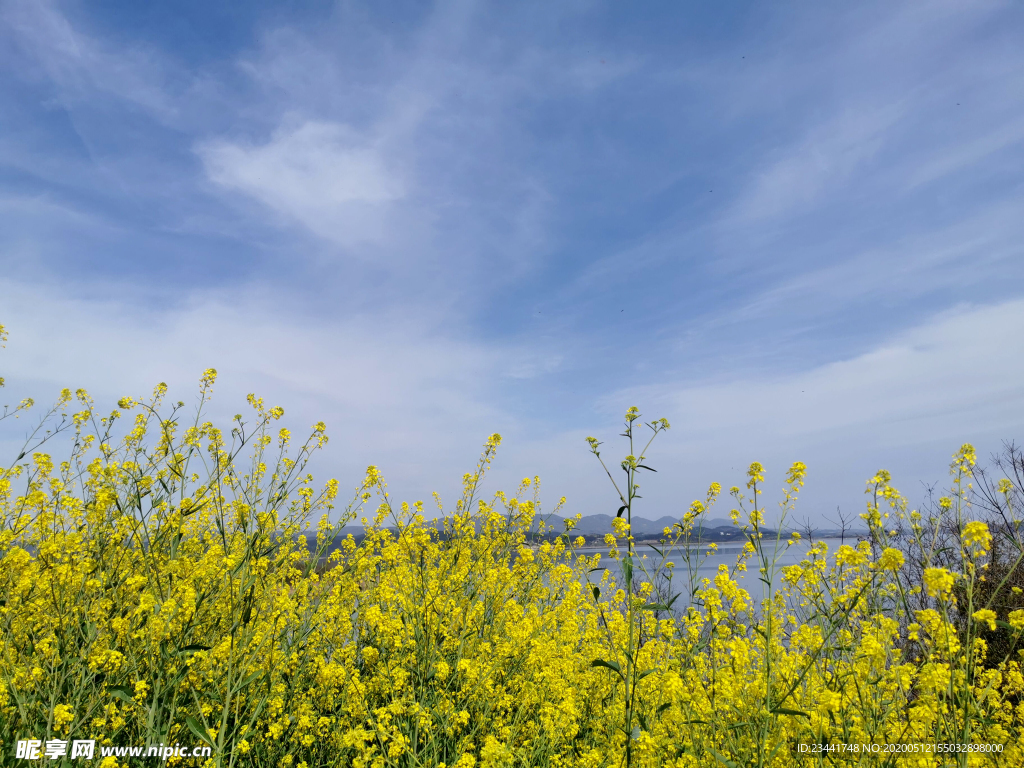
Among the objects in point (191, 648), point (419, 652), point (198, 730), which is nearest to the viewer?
point (198, 730)

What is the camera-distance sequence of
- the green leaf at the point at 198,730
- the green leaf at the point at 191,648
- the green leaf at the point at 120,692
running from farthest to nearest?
the green leaf at the point at 191,648 < the green leaf at the point at 120,692 < the green leaf at the point at 198,730

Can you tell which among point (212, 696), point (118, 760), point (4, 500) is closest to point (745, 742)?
point (212, 696)

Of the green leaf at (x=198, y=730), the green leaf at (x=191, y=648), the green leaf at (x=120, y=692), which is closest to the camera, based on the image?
the green leaf at (x=198, y=730)

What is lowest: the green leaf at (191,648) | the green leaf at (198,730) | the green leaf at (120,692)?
the green leaf at (198,730)

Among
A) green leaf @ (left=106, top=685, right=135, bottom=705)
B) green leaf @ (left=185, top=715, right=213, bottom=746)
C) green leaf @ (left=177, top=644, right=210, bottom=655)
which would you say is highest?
green leaf @ (left=177, top=644, right=210, bottom=655)

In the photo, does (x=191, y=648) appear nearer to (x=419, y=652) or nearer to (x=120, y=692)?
(x=120, y=692)

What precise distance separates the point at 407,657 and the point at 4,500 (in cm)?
307

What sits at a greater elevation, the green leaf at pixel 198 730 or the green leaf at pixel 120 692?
the green leaf at pixel 120 692

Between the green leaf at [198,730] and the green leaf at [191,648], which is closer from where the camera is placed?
the green leaf at [198,730]

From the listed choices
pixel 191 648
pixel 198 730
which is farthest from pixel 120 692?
pixel 198 730

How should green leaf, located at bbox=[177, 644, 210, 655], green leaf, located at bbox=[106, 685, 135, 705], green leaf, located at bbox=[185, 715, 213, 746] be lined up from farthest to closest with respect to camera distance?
green leaf, located at bbox=[177, 644, 210, 655] < green leaf, located at bbox=[106, 685, 135, 705] < green leaf, located at bbox=[185, 715, 213, 746]

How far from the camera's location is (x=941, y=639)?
2.20 m

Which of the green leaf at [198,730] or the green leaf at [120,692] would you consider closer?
the green leaf at [198,730]

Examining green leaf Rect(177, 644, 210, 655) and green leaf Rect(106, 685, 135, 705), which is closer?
green leaf Rect(106, 685, 135, 705)
